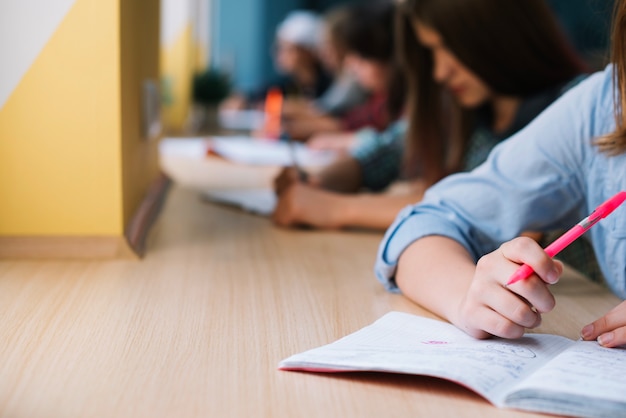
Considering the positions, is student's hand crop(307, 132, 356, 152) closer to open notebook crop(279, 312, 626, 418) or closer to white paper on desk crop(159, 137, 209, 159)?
white paper on desk crop(159, 137, 209, 159)

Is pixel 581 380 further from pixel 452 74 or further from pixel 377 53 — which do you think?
pixel 377 53

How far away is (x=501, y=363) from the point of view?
0.60 meters

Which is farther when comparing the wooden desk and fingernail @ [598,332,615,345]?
fingernail @ [598,332,615,345]

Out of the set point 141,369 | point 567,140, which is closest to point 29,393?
point 141,369

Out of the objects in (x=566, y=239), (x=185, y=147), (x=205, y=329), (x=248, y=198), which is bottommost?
(x=185, y=147)

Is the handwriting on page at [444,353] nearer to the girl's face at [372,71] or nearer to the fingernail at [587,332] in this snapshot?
the fingernail at [587,332]

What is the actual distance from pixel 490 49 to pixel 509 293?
2.91 ft

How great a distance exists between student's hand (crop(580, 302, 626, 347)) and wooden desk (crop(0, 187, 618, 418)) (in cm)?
4

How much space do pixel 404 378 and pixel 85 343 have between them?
26 cm

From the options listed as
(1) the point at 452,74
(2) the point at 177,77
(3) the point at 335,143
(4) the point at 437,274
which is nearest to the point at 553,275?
(4) the point at 437,274

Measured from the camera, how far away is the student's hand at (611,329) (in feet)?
2.15

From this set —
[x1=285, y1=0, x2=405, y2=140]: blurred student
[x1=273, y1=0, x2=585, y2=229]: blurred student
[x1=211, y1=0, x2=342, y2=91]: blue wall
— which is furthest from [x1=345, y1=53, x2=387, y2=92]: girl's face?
[x1=211, y1=0, x2=342, y2=91]: blue wall

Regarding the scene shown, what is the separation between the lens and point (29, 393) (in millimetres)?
550

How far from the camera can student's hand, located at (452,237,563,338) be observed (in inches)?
24.8
